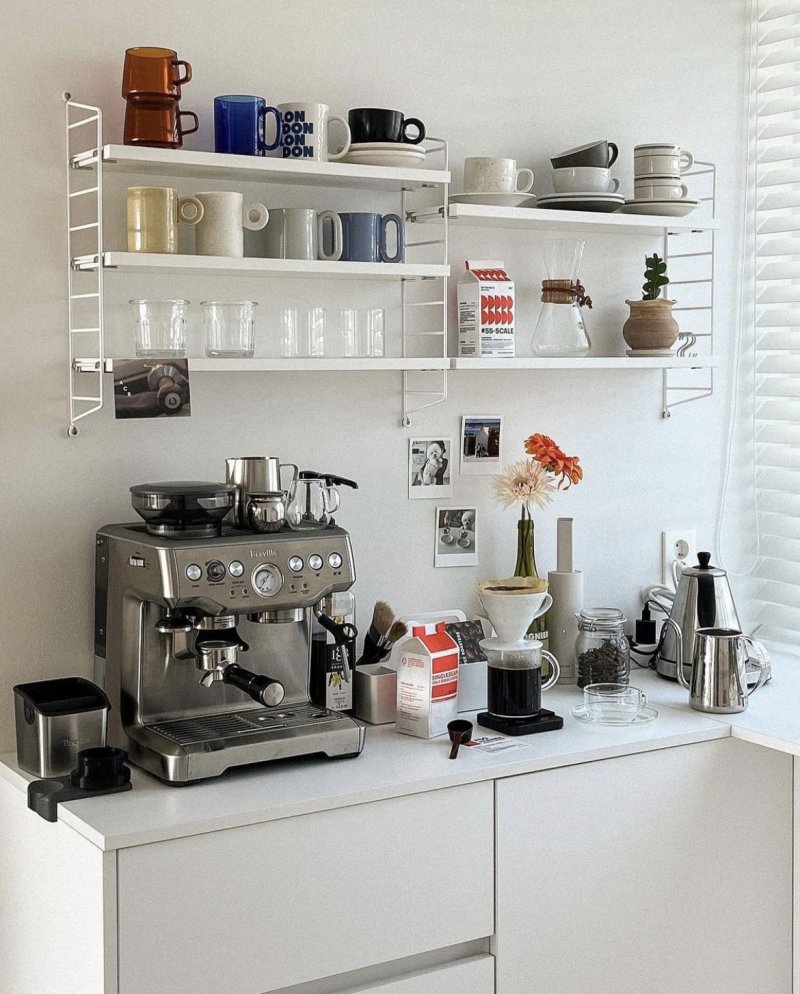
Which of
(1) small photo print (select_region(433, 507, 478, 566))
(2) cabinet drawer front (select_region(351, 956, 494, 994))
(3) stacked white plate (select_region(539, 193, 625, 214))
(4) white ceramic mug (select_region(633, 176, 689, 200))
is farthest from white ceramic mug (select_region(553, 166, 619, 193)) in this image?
(2) cabinet drawer front (select_region(351, 956, 494, 994))

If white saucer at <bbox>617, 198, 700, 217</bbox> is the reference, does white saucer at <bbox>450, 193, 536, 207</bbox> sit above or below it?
below

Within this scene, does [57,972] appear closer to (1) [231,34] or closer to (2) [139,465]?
(2) [139,465]

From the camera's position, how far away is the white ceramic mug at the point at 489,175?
92.0 inches

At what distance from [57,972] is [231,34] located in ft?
5.27

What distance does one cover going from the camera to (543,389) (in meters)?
2.61

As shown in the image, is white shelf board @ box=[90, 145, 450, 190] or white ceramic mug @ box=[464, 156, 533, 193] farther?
white ceramic mug @ box=[464, 156, 533, 193]

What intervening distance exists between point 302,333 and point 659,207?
834 mm

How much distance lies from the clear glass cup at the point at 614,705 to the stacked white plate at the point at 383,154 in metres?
1.03

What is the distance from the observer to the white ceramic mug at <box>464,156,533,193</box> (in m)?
2.34

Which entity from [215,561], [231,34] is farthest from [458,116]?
[215,561]

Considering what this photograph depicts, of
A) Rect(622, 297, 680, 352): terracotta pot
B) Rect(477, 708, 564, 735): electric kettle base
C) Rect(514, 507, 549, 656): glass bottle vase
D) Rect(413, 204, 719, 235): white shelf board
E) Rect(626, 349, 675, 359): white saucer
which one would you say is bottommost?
Rect(477, 708, 564, 735): electric kettle base

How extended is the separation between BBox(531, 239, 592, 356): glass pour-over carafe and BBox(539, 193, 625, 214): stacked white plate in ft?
0.33

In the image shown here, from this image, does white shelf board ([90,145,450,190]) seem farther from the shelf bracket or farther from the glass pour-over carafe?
the glass pour-over carafe

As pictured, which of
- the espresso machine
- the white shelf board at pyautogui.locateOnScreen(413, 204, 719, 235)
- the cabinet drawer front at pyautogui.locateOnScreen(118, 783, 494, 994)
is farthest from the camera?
the white shelf board at pyautogui.locateOnScreen(413, 204, 719, 235)
